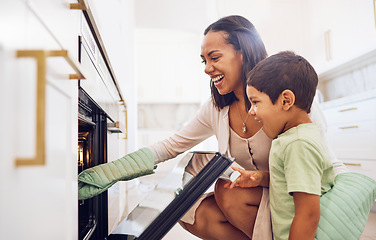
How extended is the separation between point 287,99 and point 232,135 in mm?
349

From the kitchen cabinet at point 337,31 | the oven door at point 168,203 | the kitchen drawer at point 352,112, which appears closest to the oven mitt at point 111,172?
the oven door at point 168,203

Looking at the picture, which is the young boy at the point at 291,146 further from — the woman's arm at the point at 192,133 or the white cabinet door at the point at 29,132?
the white cabinet door at the point at 29,132

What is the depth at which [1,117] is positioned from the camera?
31 cm

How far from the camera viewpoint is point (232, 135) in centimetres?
127

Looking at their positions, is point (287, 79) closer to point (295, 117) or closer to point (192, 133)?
point (295, 117)

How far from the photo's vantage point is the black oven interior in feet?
3.14

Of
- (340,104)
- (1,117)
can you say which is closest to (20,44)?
(1,117)

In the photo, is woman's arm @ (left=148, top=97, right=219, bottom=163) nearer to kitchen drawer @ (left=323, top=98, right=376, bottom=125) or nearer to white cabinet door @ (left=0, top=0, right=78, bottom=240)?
white cabinet door @ (left=0, top=0, right=78, bottom=240)

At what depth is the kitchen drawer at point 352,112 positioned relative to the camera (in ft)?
7.88

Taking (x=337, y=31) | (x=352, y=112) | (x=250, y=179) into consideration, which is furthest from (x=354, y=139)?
(x=250, y=179)

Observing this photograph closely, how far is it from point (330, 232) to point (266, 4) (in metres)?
3.30

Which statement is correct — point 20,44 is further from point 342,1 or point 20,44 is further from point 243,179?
point 342,1

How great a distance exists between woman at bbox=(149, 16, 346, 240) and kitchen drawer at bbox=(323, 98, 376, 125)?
5.01 feet

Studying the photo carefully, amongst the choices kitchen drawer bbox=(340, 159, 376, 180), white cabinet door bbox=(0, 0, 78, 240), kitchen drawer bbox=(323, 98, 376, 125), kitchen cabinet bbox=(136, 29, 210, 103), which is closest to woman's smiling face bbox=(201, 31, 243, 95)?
white cabinet door bbox=(0, 0, 78, 240)
